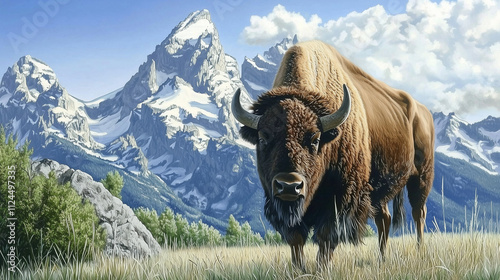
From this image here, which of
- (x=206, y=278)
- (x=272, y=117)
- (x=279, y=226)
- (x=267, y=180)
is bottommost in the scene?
(x=206, y=278)

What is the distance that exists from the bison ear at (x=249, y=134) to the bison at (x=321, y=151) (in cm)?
1

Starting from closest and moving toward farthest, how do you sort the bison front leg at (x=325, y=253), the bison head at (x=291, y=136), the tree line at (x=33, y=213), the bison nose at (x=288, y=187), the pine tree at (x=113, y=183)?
the bison nose at (x=288, y=187)
the bison head at (x=291, y=136)
the bison front leg at (x=325, y=253)
the tree line at (x=33, y=213)
the pine tree at (x=113, y=183)

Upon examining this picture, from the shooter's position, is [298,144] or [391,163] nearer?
[298,144]

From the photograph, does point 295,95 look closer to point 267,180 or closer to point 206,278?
point 267,180

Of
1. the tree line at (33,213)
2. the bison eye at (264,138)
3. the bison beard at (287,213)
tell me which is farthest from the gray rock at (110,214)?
the bison eye at (264,138)

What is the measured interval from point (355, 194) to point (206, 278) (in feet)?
7.91

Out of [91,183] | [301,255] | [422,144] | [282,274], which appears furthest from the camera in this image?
[91,183]

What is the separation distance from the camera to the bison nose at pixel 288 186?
5215 millimetres

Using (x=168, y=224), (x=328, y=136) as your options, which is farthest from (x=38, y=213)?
(x=168, y=224)

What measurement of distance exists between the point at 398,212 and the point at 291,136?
4775 mm

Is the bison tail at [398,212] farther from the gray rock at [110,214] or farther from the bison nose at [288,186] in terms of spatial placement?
the gray rock at [110,214]

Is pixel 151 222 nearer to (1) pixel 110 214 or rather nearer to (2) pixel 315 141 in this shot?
(1) pixel 110 214

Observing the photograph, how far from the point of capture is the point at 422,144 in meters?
9.41

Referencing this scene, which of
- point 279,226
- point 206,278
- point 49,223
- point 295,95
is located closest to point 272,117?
point 295,95
